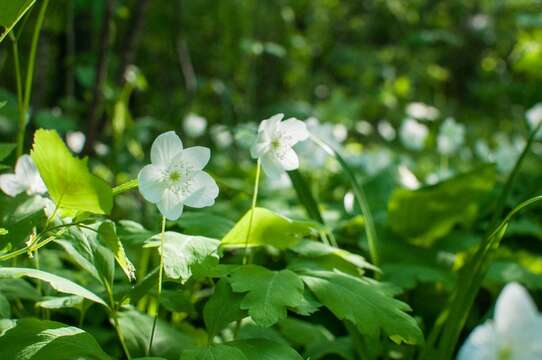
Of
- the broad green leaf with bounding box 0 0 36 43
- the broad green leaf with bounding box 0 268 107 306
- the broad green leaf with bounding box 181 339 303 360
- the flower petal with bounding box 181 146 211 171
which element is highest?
the broad green leaf with bounding box 0 0 36 43

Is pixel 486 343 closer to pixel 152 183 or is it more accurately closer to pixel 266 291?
pixel 266 291

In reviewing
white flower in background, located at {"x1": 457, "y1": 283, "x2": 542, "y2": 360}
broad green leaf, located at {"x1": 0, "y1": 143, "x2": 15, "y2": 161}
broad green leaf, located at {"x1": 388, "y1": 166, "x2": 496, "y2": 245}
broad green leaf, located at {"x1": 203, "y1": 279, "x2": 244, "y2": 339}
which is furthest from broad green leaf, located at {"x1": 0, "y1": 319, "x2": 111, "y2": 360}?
broad green leaf, located at {"x1": 388, "y1": 166, "x2": 496, "y2": 245}

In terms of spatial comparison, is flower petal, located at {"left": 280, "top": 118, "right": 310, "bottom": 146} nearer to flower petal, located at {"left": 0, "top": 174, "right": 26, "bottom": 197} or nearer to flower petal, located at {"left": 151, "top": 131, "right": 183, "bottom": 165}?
flower petal, located at {"left": 151, "top": 131, "right": 183, "bottom": 165}

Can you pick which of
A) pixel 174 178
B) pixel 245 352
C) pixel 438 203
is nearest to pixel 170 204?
pixel 174 178

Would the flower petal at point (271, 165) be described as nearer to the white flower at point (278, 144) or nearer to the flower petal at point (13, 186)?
the white flower at point (278, 144)

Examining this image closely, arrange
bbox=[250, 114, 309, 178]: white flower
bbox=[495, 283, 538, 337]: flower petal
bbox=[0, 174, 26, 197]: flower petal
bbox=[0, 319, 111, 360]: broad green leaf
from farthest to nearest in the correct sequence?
bbox=[0, 174, 26, 197]: flower petal, bbox=[250, 114, 309, 178]: white flower, bbox=[0, 319, 111, 360]: broad green leaf, bbox=[495, 283, 538, 337]: flower petal

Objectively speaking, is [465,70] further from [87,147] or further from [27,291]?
[27,291]
